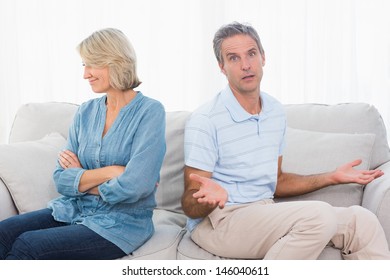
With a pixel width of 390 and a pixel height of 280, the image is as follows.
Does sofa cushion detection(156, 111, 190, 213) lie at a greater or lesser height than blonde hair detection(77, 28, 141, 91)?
lesser

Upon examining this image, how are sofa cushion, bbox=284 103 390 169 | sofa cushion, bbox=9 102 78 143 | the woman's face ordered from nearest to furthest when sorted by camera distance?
the woman's face
sofa cushion, bbox=284 103 390 169
sofa cushion, bbox=9 102 78 143

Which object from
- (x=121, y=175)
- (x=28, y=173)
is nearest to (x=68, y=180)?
(x=121, y=175)

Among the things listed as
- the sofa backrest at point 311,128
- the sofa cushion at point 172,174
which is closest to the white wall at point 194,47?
→ the sofa backrest at point 311,128

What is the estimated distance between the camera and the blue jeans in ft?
6.20

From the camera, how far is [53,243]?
6.25 feet

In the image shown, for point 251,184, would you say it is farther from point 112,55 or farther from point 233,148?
point 112,55

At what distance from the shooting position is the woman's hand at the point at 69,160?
7.11 feet

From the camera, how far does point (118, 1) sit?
3646 mm

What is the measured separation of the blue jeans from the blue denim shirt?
0.04 metres

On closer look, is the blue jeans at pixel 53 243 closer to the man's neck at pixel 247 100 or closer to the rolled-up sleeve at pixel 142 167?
the rolled-up sleeve at pixel 142 167

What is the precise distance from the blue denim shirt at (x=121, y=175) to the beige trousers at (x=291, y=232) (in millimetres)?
236

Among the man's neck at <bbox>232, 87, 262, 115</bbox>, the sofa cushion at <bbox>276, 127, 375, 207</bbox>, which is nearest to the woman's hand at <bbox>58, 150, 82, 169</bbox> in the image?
the man's neck at <bbox>232, 87, 262, 115</bbox>

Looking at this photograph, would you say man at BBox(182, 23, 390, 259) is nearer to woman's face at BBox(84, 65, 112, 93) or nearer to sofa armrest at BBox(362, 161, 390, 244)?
sofa armrest at BBox(362, 161, 390, 244)
